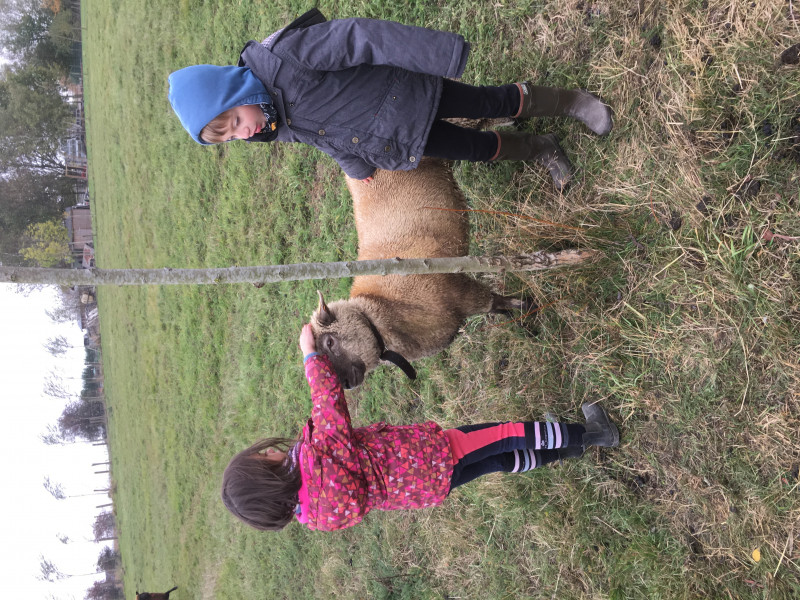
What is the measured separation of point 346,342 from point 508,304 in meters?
1.51

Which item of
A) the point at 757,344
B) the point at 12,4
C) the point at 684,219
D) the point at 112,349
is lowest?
the point at 112,349

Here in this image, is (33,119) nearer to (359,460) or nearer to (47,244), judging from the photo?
(47,244)

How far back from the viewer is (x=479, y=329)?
479 centimetres

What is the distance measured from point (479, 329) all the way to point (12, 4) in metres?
32.0

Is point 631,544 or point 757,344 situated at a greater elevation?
point 757,344

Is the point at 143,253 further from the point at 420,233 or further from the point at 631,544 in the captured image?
the point at 631,544

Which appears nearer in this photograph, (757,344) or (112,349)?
(757,344)

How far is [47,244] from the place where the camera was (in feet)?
73.2

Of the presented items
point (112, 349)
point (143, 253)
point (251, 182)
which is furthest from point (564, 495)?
point (112, 349)

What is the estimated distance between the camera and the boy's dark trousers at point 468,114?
3.23 m

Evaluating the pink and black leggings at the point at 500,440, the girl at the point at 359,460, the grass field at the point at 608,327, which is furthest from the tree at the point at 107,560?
the pink and black leggings at the point at 500,440

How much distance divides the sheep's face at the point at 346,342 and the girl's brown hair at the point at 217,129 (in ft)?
4.89

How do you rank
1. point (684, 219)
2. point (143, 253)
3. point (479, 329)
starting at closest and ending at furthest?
point (684, 219)
point (479, 329)
point (143, 253)

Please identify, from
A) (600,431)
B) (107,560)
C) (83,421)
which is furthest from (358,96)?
(83,421)
